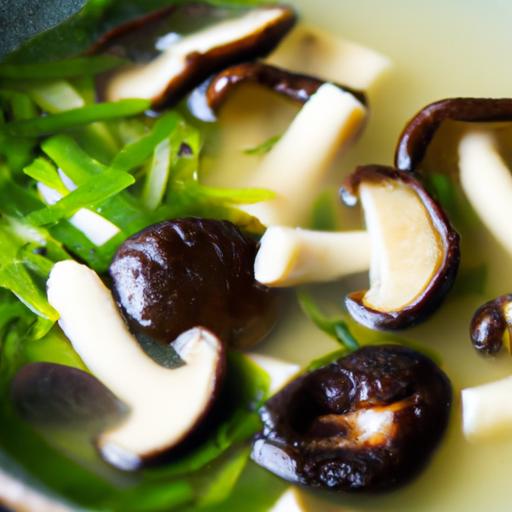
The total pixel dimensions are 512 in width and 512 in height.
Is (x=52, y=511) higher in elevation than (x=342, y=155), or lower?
lower

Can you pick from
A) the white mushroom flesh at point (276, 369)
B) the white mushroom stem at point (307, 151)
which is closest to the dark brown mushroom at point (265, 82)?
the white mushroom stem at point (307, 151)

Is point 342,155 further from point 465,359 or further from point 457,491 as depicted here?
point 457,491

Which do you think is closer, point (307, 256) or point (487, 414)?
point (487, 414)

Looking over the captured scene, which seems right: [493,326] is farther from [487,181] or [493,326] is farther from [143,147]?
[143,147]

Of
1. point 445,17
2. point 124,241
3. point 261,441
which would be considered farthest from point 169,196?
point 445,17

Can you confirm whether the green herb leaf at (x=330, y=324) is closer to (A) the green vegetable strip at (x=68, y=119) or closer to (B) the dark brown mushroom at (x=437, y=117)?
(B) the dark brown mushroom at (x=437, y=117)

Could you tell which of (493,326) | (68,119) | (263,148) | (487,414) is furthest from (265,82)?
(487,414)

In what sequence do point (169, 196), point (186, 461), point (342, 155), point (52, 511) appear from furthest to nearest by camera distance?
point (342, 155), point (169, 196), point (186, 461), point (52, 511)
